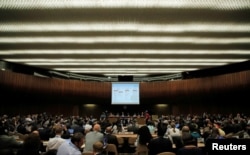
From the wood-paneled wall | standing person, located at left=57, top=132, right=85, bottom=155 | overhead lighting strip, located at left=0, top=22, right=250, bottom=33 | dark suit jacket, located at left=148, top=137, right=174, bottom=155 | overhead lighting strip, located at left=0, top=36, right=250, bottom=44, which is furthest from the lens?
the wood-paneled wall

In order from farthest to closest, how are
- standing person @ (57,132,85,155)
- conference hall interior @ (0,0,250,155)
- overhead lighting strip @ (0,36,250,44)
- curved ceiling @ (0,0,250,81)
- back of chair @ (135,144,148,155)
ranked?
overhead lighting strip @ (0,36,250,44) < conference hall interior @ (0,0,250,155) < curved ceiling @ (0,0,250,81) < back of chair @ (135,144,148,155) < standing person @ (57,132,85,155)

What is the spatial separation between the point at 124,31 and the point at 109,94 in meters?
14.1

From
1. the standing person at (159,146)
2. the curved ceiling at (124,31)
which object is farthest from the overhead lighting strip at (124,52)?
the standing person at (159,146)

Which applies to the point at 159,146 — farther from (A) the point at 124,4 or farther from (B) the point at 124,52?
(B) the point at 124,52

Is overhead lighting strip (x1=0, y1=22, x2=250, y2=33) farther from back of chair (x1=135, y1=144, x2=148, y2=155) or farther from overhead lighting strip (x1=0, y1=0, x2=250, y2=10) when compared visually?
back of chair (x1=135, y1=144, x2=148, y2=155)

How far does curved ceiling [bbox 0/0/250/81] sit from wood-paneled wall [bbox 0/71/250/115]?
8.59ft

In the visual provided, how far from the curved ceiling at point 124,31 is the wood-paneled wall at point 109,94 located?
2.62m

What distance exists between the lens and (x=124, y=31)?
10.9 m

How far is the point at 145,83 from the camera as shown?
24.7m

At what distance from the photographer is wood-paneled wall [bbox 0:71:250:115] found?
1857 centimetres

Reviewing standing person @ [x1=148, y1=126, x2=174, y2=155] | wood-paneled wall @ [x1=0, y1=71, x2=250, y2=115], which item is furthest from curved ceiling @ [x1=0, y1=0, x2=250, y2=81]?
standing person @ [x1=148, y1=126, x2=174, y2=155]

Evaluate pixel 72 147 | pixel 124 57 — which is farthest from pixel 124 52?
pixel 72 147

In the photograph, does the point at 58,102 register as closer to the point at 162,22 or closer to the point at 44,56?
the point at 44,56

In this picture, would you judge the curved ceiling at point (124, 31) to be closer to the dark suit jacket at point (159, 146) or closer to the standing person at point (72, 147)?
the dark suit jacket at point (159, 146)
